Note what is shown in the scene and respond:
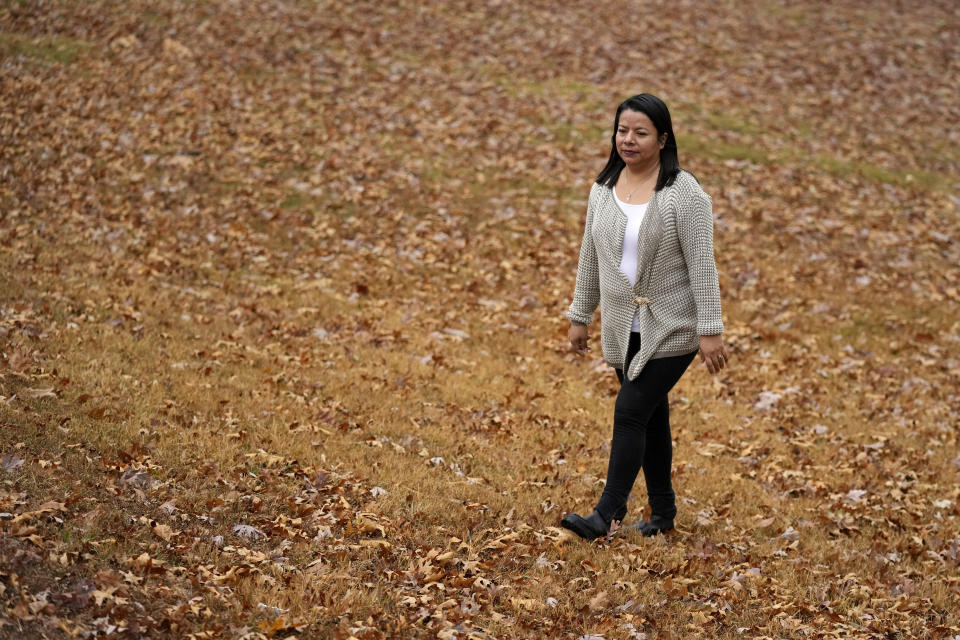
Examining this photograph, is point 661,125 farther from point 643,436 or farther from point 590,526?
point 590,526

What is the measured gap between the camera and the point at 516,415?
7285 millimetres

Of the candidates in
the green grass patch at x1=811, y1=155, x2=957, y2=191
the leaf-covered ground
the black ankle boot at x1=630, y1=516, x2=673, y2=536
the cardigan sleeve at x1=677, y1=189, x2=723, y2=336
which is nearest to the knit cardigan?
the cardigan sleeve at x1=677, y1=189, x2=723, y2=336

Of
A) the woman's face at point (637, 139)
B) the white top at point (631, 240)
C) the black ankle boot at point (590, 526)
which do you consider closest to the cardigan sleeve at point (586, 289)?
the white top at point (631, 240)

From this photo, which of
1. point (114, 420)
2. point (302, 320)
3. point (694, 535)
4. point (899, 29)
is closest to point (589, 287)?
point (694, 535)

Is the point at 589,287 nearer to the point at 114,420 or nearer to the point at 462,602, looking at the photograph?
the point at 462,602

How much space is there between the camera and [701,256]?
458 centimetres

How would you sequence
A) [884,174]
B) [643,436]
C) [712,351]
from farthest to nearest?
1. [884,174]
2. [643,436]
3. [712,351]

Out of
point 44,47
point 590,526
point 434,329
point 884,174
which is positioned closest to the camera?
point 590,526

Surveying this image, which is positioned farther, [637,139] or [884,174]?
[884,174]

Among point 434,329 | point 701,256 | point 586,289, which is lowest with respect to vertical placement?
point 434,329

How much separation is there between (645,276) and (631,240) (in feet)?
0.74

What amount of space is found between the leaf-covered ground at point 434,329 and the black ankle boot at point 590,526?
10 centimetres

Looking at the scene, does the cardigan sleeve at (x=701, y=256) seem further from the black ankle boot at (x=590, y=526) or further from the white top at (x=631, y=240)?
the black ankle boot at (x=590, y=526)

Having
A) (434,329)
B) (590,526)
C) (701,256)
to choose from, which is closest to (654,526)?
(590,526)
